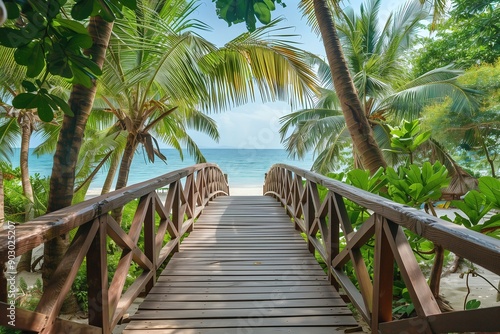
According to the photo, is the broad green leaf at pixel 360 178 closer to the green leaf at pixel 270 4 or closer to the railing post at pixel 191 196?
the green leaf at pixel 270 4

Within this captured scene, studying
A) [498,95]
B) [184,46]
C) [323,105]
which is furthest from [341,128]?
[184,46]

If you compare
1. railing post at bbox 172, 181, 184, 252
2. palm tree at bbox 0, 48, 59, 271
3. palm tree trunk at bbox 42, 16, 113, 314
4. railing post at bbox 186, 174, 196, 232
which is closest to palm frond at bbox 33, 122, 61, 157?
palm tree at bbox 0, 48, 59, 271

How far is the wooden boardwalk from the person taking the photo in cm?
194

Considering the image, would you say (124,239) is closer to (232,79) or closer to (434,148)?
(232,79)

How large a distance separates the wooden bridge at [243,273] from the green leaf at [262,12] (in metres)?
1.00

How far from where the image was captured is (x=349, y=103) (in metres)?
3.49

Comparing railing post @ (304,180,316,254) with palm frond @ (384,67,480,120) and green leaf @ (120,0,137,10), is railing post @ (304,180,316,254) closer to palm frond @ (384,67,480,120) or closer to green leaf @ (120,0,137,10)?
green leaf @ (120,0,137,10)

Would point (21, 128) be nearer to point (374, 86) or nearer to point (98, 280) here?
point (98, 280)

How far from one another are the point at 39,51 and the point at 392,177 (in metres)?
2.41

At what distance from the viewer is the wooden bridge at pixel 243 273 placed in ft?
3.44

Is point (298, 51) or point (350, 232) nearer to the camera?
point (350, 232)

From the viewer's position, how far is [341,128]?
373 inches

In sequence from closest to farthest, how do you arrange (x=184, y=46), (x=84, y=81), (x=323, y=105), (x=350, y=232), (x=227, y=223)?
1. (x=84, y=81)
2. (x=350, y=232)
3. (x=184, y=46)
4. (x=227, y=223)
5. (x=323, y=105)

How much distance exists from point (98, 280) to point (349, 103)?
3.00m
